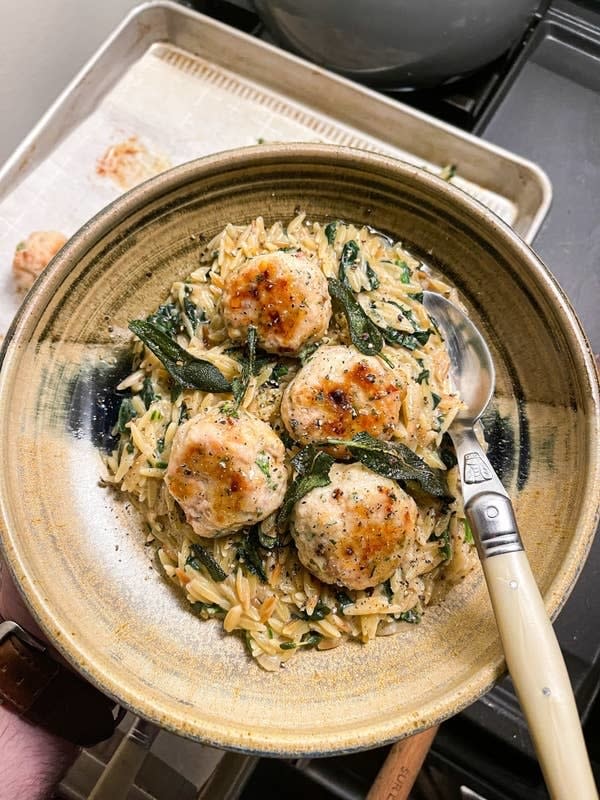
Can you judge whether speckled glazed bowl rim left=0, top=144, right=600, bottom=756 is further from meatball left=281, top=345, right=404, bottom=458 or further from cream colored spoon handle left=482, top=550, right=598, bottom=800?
meatball left=281, top=345, right=404, bottom=458

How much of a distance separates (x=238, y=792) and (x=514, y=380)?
2.08m

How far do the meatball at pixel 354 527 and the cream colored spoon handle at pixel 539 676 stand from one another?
0.28m

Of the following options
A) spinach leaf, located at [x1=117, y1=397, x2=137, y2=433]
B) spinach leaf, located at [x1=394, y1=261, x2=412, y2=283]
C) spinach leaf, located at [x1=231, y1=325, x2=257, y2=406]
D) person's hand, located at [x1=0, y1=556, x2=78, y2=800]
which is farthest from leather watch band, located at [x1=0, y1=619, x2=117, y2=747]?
spinach leaf, located at [x1=394, y1=261, x2=412, y2=283]

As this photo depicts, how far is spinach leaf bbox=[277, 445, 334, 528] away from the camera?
6.25 ft

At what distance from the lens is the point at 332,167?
2221 millimetres

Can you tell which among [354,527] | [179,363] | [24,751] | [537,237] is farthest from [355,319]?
[24,751]

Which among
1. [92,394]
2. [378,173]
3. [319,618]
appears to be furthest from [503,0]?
[319,618]

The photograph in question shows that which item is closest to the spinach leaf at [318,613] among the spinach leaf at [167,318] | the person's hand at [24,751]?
the spinach leaf at [167,318]

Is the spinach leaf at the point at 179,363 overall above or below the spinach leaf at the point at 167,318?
below

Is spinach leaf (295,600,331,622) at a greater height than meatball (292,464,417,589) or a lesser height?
lesser

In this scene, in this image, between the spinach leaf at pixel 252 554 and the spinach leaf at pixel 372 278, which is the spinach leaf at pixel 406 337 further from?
the spinach leaf at pixel 252 554

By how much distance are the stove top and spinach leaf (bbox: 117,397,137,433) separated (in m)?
1.73

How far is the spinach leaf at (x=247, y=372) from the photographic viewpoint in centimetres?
208

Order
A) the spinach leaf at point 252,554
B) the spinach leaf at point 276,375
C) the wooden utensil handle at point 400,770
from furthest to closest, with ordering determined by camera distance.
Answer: the wooden utensil handle at point 400,770 → the spinach leaf at point 276,375 → the spinach leaf at point 252,554
